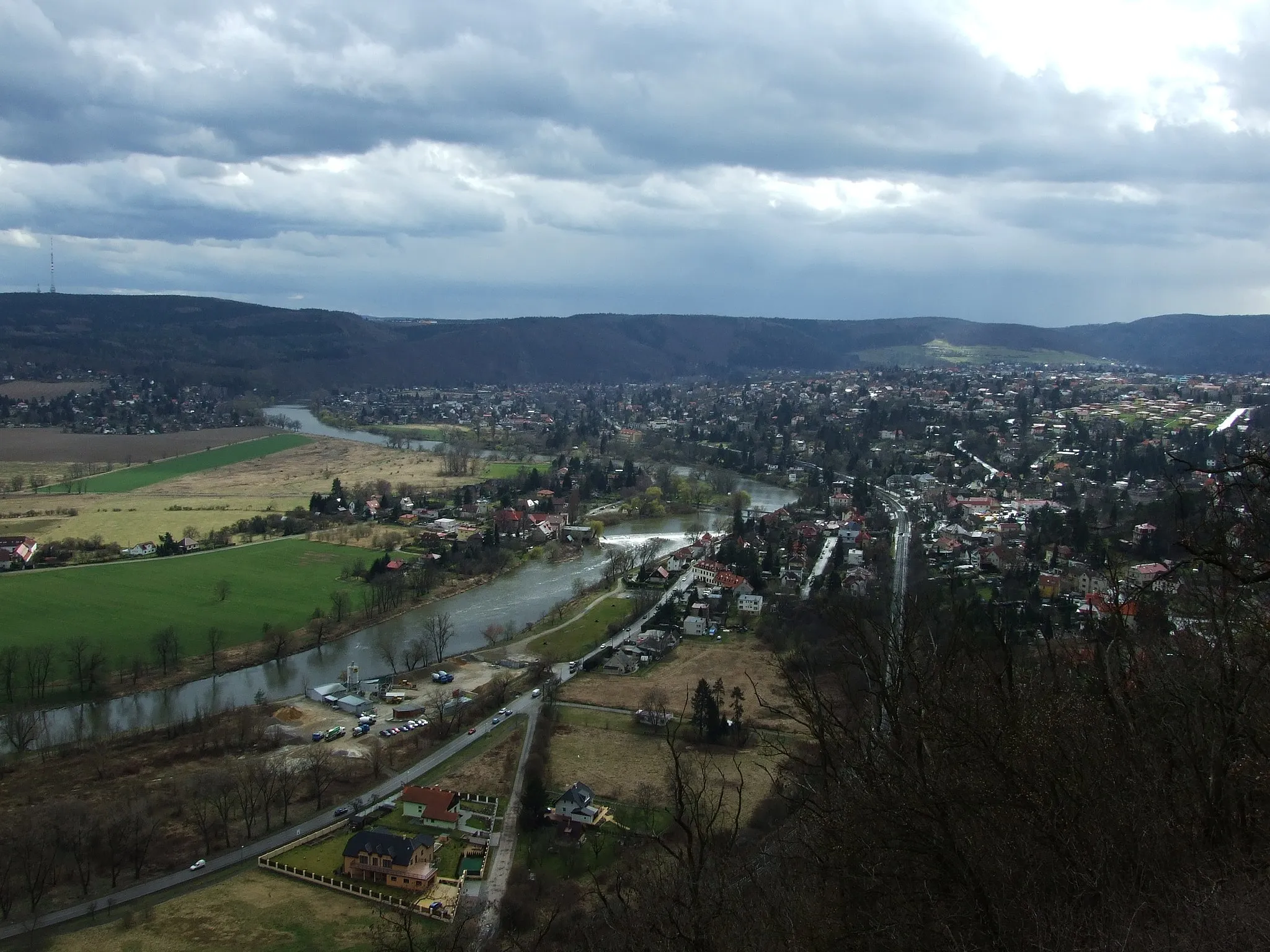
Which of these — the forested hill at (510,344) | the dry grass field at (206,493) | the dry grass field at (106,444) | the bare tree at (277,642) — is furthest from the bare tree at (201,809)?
the forested hill at (510,344)

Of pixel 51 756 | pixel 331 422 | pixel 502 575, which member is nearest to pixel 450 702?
pixel 51 756

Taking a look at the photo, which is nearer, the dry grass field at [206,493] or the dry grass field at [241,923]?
the dry grass field at [241,923]

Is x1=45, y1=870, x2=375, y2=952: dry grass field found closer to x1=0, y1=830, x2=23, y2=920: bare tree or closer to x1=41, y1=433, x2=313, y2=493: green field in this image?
x1=0, y1=830, x2=23, y2=920: bare tree

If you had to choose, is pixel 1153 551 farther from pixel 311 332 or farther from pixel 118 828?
pixel 311 332

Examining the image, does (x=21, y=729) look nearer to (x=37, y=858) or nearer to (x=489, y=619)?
(x=37, y=858)

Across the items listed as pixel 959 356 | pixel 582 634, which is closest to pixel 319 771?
pixel 582 634

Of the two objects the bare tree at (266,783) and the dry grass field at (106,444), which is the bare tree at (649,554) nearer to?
the bare tree at (266,783)
